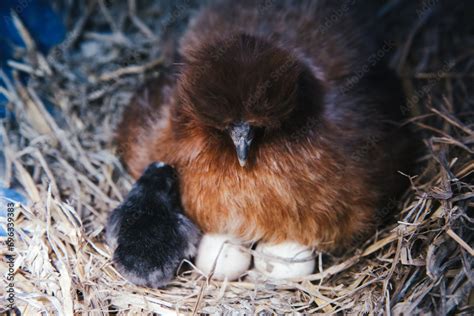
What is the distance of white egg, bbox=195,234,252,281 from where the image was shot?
2682mm

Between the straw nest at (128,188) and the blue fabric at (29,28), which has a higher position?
the blue fabric at (29,28)

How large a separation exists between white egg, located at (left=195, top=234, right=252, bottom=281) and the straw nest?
59 millimetres

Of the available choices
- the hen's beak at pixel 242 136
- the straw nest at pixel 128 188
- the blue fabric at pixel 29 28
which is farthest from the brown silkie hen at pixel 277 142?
the blue fabric at pixel 29 28

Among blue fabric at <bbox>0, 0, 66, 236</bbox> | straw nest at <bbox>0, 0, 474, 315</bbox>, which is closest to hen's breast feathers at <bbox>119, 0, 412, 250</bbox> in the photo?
straw nest at <bbox>0, 0, 474, 315</bbox>

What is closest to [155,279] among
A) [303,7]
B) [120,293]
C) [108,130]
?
[120,293]

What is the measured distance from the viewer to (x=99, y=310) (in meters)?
2.36

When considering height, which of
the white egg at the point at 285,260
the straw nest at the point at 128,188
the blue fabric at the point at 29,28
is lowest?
the white egg at the point at 285,260

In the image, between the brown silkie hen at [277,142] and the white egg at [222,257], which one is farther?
the white egg at [222,257]

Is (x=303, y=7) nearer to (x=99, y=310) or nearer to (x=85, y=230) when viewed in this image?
(x=85, y=230)

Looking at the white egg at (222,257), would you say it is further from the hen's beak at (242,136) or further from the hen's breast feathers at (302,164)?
the hen's beak at (242,136)

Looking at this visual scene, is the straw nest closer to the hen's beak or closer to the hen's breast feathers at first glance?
the hen's breast feathers

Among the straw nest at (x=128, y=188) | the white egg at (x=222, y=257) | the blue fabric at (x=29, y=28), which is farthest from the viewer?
the blue fabric at (x=29, y=28)

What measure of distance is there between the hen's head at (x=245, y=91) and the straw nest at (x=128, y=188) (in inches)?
29.0

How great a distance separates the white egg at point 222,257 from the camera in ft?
8.80
